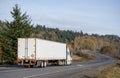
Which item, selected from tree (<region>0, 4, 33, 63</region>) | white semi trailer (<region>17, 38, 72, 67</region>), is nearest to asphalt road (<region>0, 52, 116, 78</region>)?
white semi trailer (<region>17, 38, 72, 67</region>)

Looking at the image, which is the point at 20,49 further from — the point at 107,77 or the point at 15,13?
the point at 107,77

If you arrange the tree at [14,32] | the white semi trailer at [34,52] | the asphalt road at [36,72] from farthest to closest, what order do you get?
the tree at [14,32] < the white semi trailer at [34,52] < the asphalt road at [36,72]

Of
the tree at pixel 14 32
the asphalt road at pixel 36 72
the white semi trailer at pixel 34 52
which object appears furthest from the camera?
the tree at pixel 14 32

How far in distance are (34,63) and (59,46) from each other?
10.3m

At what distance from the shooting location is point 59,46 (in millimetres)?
53375

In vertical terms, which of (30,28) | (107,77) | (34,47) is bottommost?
(107,77)

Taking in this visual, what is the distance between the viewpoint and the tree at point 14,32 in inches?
2115

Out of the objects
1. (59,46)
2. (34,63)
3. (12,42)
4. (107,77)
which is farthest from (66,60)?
(107,77)

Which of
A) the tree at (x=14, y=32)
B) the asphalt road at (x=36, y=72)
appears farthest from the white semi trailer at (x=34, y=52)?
the tree at (x=14, y=32)

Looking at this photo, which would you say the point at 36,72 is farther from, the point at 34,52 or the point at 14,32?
the point at 14,32

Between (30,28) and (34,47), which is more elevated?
(30,28)

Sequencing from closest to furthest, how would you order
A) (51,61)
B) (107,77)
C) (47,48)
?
1. (107,77)
2. (47,48)
3. (51,61)

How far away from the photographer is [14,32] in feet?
180

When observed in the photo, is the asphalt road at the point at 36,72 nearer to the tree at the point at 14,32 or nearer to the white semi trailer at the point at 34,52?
the white semi trailer at the point at 34,52
